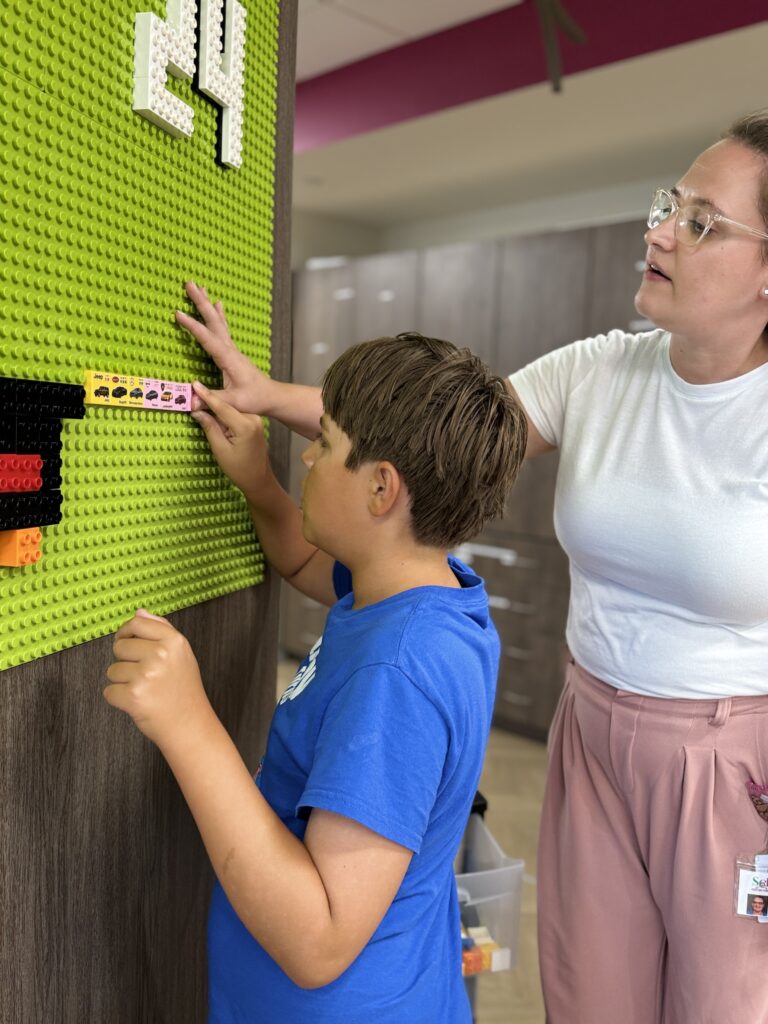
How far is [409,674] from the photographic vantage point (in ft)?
2.52

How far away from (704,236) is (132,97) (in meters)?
0.69

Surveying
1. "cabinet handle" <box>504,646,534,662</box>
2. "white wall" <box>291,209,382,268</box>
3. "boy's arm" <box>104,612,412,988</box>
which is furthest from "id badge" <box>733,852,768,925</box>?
"white wall" <box>291,209,382,268</box>

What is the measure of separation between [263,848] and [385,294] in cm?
428

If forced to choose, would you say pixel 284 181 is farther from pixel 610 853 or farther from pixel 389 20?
pixel 389 20

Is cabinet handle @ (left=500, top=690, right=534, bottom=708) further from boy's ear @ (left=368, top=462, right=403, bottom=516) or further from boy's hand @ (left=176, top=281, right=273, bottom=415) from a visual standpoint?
boy's ear @ (left=368, top=462, right=403, bottom=516)

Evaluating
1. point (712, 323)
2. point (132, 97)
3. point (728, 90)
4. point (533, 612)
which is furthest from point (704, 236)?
point (533, 612)

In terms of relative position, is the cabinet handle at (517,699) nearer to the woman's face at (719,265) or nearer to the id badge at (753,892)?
the id badge at (753,892)

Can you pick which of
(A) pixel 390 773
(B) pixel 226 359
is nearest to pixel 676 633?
(A) pixel 390 773

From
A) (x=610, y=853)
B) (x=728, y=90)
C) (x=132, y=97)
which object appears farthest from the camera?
(x=728, y=90)

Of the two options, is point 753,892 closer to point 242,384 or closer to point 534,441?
point 534,441

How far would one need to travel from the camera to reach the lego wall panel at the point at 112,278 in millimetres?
694

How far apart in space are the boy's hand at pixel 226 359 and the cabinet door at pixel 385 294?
3.55 meters

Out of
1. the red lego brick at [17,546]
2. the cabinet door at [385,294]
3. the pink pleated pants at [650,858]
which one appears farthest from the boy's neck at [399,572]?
the cabinet door at [385,294]

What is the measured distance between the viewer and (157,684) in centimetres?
73
